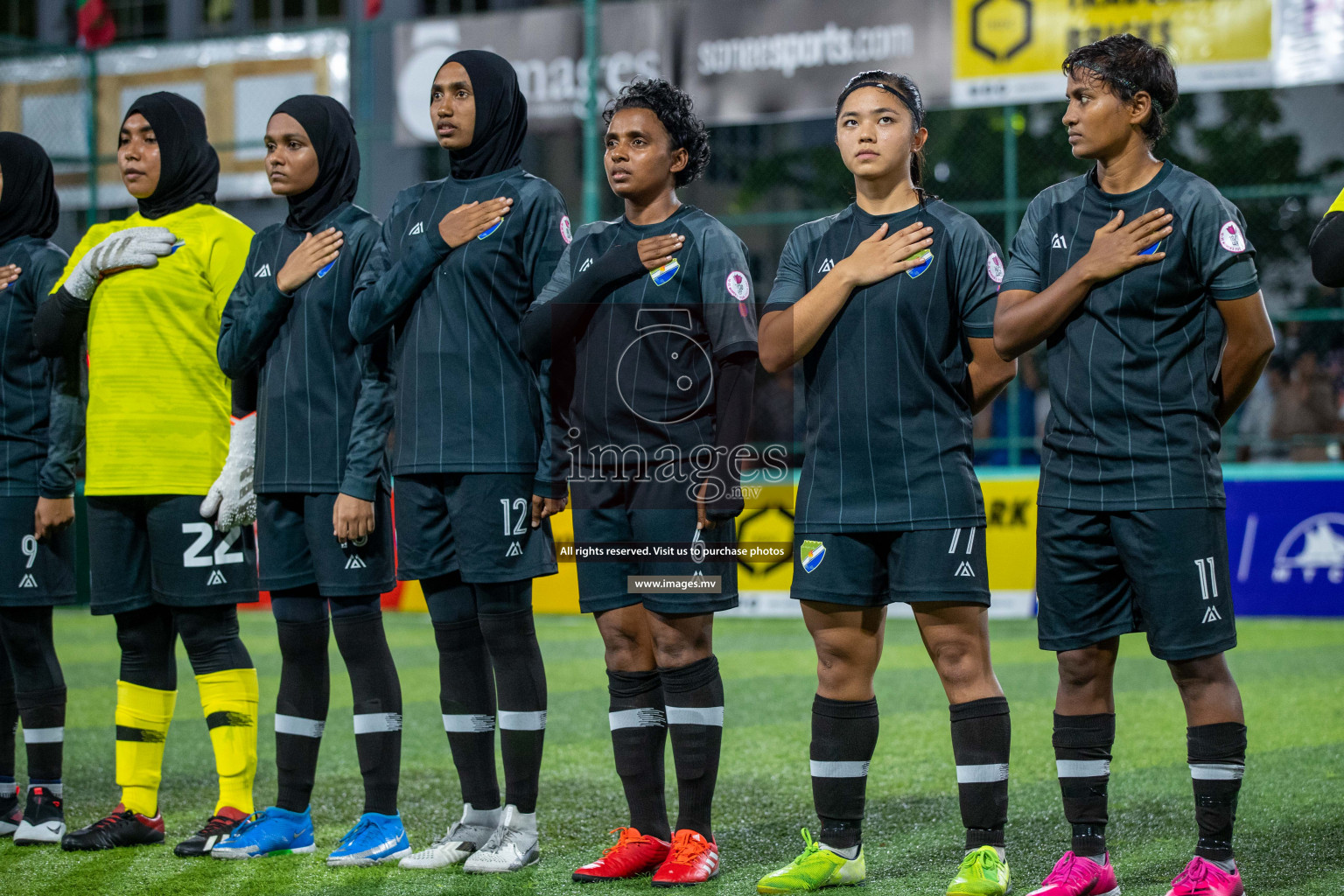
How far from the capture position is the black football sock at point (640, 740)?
4137mm

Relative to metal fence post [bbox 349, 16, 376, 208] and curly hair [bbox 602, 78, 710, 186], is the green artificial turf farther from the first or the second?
metal fence post [bbox 349, 16, 376, 208]

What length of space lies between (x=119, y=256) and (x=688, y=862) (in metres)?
2.67

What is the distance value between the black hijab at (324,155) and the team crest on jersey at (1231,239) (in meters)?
2.67

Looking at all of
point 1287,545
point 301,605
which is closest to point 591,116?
point 1287,545

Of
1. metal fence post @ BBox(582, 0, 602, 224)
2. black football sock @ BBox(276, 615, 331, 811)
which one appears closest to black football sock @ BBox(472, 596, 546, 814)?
black football sock @ BBox(276, 615, 331, 811)

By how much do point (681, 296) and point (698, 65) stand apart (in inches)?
376

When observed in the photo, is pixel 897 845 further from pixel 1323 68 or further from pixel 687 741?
pixel 1323 68

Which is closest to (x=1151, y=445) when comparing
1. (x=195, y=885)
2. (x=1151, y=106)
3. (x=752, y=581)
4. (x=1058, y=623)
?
(x=1058, y=623)

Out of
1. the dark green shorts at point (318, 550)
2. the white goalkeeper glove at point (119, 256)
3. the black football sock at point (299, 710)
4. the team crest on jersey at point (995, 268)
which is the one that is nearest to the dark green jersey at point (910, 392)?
the team crest on jersey at point (995, 268)

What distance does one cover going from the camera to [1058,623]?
3705mm

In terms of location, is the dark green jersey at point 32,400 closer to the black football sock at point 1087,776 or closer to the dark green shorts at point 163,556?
the dark green shorts at point 163,556

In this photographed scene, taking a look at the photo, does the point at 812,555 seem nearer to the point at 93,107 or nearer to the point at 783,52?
the point at 783,52

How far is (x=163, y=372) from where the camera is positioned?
4.60 m

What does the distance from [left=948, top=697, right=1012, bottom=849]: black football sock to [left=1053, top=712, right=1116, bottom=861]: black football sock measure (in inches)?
6.4
